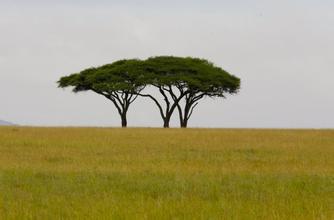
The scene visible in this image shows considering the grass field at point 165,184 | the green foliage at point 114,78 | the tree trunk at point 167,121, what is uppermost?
the green foliage at point 114,78

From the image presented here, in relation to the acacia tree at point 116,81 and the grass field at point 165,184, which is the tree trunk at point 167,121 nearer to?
the acacia tree at point 116,81

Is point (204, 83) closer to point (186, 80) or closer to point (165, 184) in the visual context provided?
point (186, 80)

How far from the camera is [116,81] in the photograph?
61.2 meters

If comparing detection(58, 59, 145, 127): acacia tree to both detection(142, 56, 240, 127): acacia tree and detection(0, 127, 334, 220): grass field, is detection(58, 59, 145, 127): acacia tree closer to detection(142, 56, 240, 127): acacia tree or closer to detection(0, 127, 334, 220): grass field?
detection(142, 56, 240, 127): acacia tree

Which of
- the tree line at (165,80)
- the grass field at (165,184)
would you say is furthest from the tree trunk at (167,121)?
the grass field at (165,184)

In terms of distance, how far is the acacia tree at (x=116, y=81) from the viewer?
60.9 metres

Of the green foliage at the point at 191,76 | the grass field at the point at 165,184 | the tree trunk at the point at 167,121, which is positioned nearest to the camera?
the grass field at the point at 165,184

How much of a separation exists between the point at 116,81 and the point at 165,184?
4779 cm

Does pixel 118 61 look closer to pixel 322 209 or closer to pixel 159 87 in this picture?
pixel 159 87

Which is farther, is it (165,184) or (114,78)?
(114,78)

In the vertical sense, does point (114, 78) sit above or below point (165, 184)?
above

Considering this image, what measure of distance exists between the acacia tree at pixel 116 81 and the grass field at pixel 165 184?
117 feet

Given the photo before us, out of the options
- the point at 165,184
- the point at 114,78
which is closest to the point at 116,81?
the point at 114,78

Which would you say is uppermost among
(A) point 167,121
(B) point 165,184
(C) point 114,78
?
(C) point 114,78
